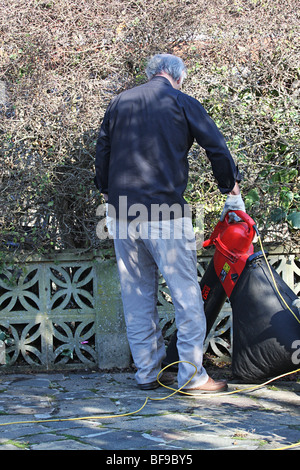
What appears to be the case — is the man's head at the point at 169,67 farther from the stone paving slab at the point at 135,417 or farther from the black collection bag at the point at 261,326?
the stone paving slab at the point at 135,417

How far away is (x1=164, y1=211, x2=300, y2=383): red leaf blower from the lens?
3414 millimetres

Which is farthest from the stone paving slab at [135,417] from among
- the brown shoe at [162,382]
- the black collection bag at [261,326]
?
the black collection bag at [261,326]

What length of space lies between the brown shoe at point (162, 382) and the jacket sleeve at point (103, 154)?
1.28 meters

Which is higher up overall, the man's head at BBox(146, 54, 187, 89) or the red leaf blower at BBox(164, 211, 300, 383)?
the man's head at BBox(146, 54, 187, 89)

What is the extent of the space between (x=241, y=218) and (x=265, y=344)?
2.60 feet

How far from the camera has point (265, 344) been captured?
3.45 meters

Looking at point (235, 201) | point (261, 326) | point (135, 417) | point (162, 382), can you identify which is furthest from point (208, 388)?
point (235, 201)

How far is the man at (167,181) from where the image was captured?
11.3 feet

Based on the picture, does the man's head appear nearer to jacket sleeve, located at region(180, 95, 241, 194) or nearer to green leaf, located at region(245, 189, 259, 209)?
jacket sleeve, located at region(180, 95, 241, 194)

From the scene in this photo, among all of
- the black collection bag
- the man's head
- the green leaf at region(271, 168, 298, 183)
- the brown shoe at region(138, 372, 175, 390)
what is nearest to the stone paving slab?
the brown shoe at region(138, 372, 175, 390)

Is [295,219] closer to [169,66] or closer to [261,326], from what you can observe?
[261,326]

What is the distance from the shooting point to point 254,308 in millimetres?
3490

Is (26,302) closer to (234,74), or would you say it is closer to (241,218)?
(241,218)

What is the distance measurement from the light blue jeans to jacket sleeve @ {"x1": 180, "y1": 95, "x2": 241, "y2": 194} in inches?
14.2
